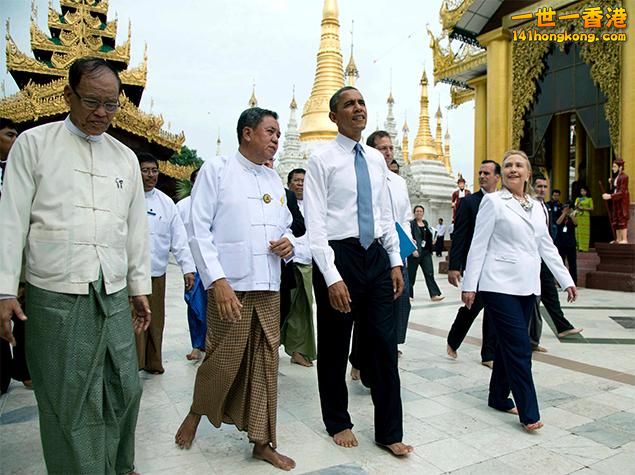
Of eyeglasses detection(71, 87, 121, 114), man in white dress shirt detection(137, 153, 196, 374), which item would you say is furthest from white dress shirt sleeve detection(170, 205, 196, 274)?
eyeglasses detection(71, 87, 121, 114)

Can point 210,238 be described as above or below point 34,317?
above

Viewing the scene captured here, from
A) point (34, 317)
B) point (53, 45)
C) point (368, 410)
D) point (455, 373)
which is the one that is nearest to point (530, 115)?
point (455, 373)

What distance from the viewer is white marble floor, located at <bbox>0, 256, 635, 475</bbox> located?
254 cm

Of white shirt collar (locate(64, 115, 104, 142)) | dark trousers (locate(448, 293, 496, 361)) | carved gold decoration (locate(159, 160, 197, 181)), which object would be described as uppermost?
carved gold decoration (locate(159, 160, 197, 181))

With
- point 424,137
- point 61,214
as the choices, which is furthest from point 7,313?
point 424,137

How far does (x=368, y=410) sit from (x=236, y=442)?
97 centimetres

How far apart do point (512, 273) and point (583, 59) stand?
1191 centimetres

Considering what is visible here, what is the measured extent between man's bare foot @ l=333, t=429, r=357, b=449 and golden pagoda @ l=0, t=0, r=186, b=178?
18.9 m

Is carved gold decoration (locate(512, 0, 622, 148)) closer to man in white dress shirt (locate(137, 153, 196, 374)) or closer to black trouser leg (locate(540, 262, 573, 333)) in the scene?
black trouser leg (locate(540, 262, 573, 333))

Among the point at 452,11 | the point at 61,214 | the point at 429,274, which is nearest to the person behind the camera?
the point at 61,214

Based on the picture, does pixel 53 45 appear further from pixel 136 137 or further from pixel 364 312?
pixel 364 312

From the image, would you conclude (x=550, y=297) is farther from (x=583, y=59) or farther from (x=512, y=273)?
(x=583, y=59)

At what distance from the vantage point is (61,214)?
6.50ft

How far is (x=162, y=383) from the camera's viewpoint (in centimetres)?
394
